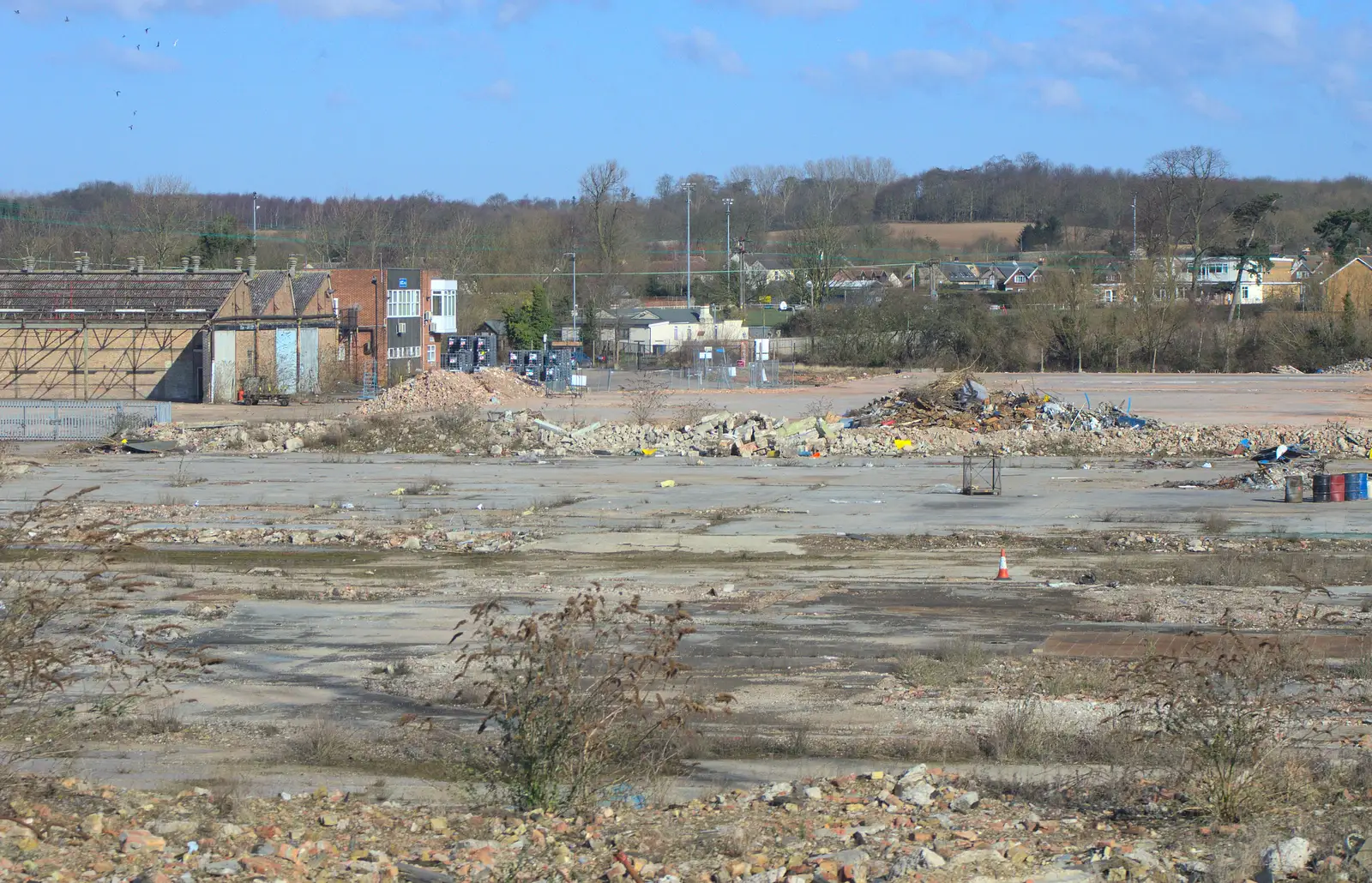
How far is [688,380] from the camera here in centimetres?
6888

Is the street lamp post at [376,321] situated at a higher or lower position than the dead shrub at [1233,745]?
higher

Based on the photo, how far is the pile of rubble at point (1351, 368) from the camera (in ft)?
230

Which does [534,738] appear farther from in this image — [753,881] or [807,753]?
[807,753]

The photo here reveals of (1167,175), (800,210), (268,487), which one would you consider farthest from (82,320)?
(800,210)

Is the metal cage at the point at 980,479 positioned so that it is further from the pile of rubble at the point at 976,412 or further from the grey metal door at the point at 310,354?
the grey metal door at the point at 310,354

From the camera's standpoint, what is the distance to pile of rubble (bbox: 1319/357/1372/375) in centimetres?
7019

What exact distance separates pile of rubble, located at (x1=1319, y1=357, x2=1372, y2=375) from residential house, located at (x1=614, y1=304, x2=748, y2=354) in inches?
1395

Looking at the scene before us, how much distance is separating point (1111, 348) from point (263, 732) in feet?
235

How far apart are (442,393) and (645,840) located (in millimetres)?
45624

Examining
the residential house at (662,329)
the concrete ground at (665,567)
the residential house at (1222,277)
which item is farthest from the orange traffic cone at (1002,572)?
the residential house at (1222,277)

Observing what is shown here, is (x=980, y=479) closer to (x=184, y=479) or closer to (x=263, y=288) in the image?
(x=184, y=479)

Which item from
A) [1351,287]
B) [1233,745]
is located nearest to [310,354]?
[1233,745]

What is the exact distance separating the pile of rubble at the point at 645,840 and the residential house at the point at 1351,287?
79.9m

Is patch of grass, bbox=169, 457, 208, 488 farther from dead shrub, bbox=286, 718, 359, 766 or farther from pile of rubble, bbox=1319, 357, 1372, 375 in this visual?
pile of rubble, bbox=1319, 357, 1372, 375
